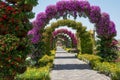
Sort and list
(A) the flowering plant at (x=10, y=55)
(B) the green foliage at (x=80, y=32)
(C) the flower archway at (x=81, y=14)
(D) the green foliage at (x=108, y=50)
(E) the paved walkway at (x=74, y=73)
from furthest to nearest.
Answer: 1. (B) the green foliage at (x=80, y=32)
2. (D) the green foliage at (x=108, y=50)
3. (C) the flower archway at (x=81, y=14)
4. (E) the paved walkway at (x=74, y=73)
5. (A) the flowering plant at (x=10, y=55)

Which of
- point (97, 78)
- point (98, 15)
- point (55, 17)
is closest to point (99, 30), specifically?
point (98, 15)

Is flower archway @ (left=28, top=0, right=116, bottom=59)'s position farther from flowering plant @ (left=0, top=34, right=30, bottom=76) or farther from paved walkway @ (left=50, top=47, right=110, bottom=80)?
flowering plant @ (left=0, top=34, right=30, bottom=76)

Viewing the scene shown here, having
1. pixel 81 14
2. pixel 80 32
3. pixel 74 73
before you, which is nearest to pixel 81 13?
pixel 81 14

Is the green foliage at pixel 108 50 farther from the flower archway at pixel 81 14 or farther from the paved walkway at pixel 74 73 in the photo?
the paved walkway at pixel 74 73

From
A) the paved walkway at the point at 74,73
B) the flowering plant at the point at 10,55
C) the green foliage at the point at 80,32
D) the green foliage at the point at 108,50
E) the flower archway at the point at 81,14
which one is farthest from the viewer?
the green foliage at the point at 80,32

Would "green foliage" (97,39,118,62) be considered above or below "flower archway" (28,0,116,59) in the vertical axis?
below

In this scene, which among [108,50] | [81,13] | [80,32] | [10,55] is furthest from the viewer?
[80,32]

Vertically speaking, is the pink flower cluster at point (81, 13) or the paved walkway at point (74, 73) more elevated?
the pink flower cluster at point (81, 13)

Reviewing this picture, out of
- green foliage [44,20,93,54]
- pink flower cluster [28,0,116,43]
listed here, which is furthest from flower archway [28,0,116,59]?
green foliage [44,20,93,54]

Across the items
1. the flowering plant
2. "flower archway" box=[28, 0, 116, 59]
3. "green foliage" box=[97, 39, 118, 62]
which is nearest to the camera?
the flowering plant

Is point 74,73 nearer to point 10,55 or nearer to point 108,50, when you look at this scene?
point 108,50

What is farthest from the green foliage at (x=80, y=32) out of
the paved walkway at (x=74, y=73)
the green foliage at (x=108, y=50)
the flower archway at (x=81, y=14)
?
the flower archway at (x=81, y=14)

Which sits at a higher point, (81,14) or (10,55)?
(81,14)

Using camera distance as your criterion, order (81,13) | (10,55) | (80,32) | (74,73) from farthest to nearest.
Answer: (80,32)
(81,13)
(74,73)
(10,55)
